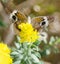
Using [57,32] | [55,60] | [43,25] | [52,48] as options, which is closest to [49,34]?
[57,32]

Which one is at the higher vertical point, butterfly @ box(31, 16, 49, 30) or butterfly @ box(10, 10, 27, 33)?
butterfly @ box(10, 10, 27, 33)

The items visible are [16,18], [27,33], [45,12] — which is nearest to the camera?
[27,33]

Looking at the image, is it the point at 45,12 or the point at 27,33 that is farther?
the point at 45,12

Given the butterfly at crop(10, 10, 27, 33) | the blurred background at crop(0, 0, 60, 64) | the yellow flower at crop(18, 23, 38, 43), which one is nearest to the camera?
the yellow flower at crop(18, 23, 38, 43)

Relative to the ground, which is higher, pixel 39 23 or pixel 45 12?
pixel 45 12

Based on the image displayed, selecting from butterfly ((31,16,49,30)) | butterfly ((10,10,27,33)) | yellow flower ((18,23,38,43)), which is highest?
butterfly ((10,10,27,33))

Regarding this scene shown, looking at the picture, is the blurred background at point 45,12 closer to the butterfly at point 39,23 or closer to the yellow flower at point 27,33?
the butterfly at point 39,23

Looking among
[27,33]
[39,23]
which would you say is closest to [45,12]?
[39,23]

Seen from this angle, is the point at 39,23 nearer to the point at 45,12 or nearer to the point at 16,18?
the point at 16,18

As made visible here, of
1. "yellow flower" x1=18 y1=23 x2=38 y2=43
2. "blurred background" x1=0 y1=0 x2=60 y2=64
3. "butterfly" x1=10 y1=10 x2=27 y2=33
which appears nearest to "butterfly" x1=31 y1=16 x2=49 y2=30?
"butterfly" x1=10 y1=10 x2=27 y2=33

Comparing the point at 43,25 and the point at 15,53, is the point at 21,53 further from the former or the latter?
the point at 43,25

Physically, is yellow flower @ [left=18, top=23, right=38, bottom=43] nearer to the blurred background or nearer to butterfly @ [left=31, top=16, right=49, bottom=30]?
butterfly @ [left=31, top=16, right=49, bottom=30]
